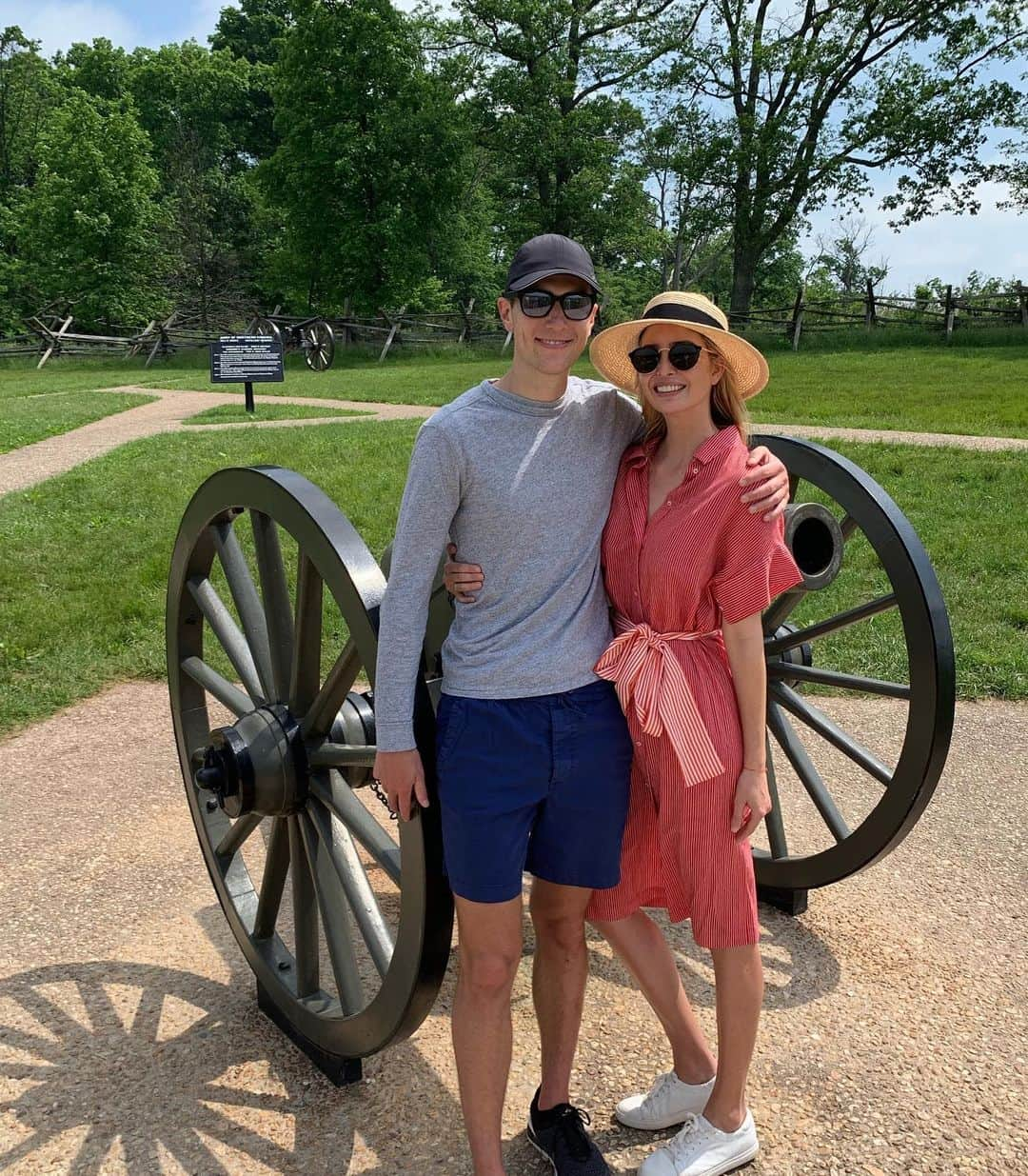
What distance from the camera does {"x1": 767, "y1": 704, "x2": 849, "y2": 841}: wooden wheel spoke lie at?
309 centimetres

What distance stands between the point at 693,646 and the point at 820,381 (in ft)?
47.9

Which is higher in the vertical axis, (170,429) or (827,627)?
(827,627)

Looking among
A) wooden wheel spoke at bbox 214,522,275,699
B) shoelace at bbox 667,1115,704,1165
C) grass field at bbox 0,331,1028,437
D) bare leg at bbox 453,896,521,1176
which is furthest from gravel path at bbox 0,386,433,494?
shoelace at bbox 667,1115,704,1165

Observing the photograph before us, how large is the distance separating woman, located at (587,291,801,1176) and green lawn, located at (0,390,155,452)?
35.3 feet

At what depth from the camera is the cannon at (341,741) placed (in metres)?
2.04

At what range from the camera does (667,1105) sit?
7.45 feet

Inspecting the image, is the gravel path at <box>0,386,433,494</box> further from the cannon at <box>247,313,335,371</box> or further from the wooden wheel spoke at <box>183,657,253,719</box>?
the wooden wheel spoke at <box>183,657,253,719</box>

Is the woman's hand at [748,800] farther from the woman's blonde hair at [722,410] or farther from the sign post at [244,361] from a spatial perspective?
the sign post at [244,361]

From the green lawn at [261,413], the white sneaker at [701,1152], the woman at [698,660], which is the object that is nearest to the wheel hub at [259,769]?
the woman at [698,660]

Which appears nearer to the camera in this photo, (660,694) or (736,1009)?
(660,694)

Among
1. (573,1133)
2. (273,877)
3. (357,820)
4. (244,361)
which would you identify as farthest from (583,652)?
(244,361)

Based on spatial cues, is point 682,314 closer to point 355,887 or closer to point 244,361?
point 355,887

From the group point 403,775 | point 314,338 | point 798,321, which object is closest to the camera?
point 403,775

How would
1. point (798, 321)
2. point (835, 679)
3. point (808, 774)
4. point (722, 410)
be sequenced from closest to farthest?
point (722, 410) < point (835, 679) < point (808, 774) < point (798, 321)
